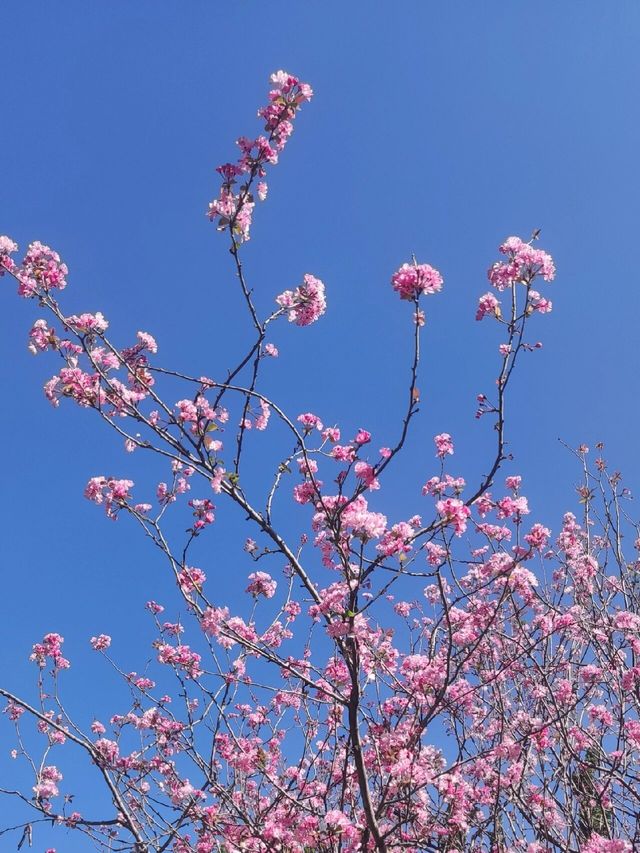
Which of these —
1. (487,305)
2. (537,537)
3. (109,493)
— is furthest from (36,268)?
(537,537)

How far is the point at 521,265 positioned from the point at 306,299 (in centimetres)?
155

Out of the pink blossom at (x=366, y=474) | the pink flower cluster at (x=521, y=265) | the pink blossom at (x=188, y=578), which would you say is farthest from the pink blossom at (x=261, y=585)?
the pink flower cluster at (x=521, y=265)

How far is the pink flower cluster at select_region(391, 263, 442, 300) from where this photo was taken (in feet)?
12.7

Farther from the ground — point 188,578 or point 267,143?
point 267,143

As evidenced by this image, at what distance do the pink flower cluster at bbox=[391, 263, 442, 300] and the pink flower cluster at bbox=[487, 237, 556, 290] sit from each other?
0.71 m

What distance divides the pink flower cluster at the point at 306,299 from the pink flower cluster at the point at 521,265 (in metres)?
1.29

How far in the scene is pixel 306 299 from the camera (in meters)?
4.57

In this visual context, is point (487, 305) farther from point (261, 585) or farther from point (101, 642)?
point (101, 642)

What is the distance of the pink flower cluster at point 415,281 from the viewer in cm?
388

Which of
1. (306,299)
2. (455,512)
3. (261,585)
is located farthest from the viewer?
(261,585)

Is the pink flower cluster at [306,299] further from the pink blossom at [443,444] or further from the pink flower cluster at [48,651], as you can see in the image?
the pink flower cluster at [48,651]

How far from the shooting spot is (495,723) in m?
6.83

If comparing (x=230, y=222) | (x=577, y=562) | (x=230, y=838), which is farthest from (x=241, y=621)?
(x=577, y=562)

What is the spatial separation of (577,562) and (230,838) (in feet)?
15.5
